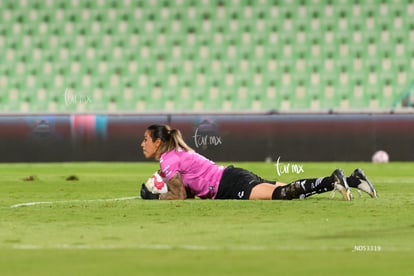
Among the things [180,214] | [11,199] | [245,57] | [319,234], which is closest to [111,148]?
[245,57]

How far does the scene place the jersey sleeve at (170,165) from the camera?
8.98 meters

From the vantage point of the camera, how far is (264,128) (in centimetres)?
1988

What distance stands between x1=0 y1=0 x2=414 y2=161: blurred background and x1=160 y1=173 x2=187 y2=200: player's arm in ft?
35.9

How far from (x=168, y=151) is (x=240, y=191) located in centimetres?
75

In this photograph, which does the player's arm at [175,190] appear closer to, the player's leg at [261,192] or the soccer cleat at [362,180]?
the player's leg at [261,192]

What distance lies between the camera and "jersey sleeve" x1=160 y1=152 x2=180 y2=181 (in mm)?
8984

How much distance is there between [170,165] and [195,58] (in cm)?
1299

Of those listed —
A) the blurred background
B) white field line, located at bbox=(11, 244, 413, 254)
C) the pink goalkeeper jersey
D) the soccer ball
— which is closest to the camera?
white field line, located at bbox=(11, 244, 413, 254)

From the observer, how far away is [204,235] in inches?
246

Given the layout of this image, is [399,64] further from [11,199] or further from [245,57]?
[11,199]

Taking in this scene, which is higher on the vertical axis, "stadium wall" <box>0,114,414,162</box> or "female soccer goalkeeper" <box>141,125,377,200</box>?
"female soccer goalkeeper" <box>141,125,377,200</box>

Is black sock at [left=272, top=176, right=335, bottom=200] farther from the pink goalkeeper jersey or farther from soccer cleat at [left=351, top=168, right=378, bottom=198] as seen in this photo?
the pink goalkeeper jersey

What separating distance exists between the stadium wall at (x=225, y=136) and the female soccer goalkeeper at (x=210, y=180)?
33.3ft

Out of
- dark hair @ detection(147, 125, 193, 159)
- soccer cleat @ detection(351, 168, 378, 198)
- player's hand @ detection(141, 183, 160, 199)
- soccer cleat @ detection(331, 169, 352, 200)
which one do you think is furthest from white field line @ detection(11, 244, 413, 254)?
player's hand @ detection(141, 183, 160, 199)
